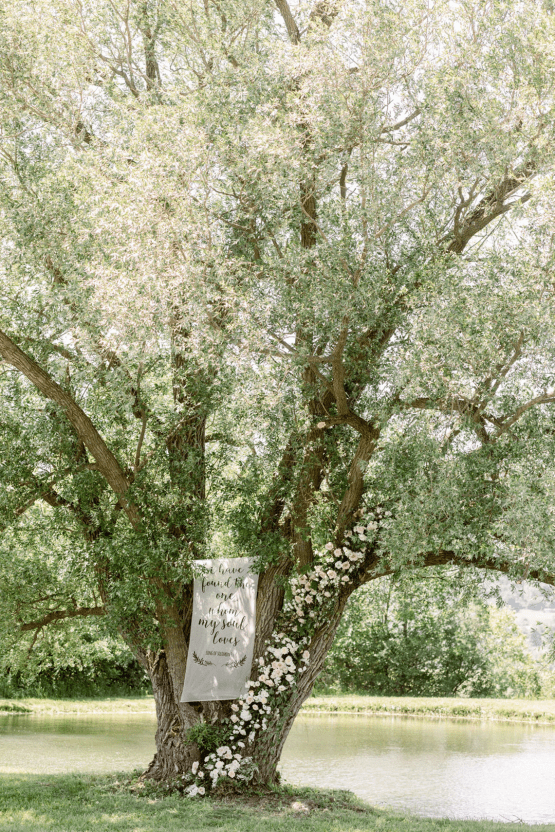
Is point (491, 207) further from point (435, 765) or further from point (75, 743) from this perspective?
point (75, 743)

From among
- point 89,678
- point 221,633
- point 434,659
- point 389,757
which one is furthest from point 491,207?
point 89,678

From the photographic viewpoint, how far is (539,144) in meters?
7.86

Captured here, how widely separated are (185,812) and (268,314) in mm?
5571

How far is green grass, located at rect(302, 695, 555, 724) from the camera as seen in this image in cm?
2202

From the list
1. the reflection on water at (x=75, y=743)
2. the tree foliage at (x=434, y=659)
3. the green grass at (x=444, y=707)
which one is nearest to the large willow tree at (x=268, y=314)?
the reflection on water at (x=75, y=743)

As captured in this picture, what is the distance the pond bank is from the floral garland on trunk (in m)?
13.7

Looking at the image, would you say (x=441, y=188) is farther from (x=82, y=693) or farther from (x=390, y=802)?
(x=82, y=693)

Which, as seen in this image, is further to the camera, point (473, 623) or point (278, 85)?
point (473, 623)

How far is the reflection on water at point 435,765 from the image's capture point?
36.4 ft

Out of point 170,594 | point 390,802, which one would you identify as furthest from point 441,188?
point 390,802

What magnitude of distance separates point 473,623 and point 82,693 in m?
13.1

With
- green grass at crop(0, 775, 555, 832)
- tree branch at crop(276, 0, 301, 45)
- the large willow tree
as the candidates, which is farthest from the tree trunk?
tree branch at crop(276, 0, 301, 45)

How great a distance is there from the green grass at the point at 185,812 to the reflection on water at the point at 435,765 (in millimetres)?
1286

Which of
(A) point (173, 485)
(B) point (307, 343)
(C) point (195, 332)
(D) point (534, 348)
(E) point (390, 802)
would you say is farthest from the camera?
(E) point (390, 802)
